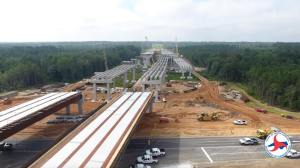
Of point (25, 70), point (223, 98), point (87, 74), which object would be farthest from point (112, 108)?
point (87, 74)

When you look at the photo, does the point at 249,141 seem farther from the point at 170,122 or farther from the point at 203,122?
the point at 170,122

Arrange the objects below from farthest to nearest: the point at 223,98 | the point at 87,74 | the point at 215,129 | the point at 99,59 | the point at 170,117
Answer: the point at 99,59
the point at 87,74
the point at 223,98
the point at 170,117
the point at 215,129

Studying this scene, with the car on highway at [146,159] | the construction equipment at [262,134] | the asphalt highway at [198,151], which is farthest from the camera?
the construction equipment at [262,134]

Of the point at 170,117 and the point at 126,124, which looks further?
the point at 170,117

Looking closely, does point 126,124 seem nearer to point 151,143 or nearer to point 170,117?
point 151,143

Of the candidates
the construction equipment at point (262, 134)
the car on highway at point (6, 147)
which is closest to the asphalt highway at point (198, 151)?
the construction equipment at point (262, 134)

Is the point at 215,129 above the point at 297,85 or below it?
below

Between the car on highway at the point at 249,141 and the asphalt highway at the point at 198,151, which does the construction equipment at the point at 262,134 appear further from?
the car on highway at the point at 249,141
